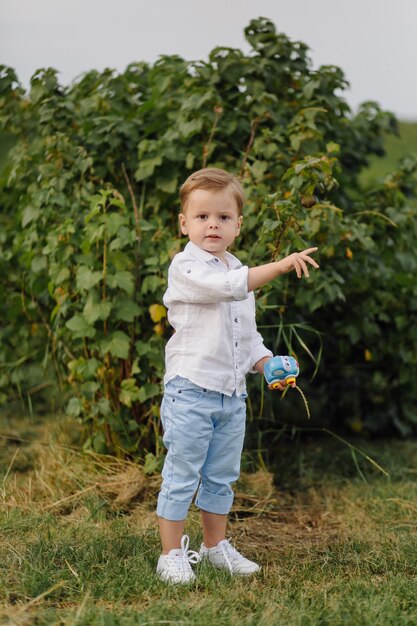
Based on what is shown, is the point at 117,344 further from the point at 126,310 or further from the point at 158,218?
the point at 158,218

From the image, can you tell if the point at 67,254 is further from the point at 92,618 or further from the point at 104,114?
the point at 92,618

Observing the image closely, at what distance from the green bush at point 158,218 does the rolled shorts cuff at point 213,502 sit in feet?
3.02

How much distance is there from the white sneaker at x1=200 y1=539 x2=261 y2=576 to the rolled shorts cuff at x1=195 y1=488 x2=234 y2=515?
4.5 inches

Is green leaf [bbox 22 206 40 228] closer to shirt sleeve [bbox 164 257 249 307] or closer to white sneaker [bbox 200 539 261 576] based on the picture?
shirt sleeve [bbox 164 257 249 307]

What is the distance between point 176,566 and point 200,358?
0.68m

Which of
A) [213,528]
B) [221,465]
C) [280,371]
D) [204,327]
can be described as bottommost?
[213,528]

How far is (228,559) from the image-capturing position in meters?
3.08

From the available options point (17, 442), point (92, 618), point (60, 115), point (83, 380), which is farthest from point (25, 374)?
point (92, 618)

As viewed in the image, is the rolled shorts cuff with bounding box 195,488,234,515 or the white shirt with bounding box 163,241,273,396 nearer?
the white shirt with bounding box 163,241,273,396

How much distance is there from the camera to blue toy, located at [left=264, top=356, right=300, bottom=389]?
2.93 metres

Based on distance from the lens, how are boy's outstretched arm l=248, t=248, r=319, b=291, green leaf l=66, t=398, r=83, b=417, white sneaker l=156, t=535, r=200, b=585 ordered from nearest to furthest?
boy's outstretched arm l=248, t=248, r=319, b=291, white sneaker l=156, t=535, r=200, b=585, green leaf l=66, t=398, r=83, b=417

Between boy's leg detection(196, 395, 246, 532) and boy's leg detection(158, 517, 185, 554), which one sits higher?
boy's leg detection(196, 395, 246, 532)

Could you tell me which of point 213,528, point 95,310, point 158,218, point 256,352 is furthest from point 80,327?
point 213,528

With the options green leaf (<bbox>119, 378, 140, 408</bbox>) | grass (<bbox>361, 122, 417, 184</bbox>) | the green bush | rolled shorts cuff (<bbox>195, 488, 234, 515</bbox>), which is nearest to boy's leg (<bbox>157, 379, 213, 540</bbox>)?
rolled shorts cuff (<bbox>195, 488, 234, 515</bbox>)
